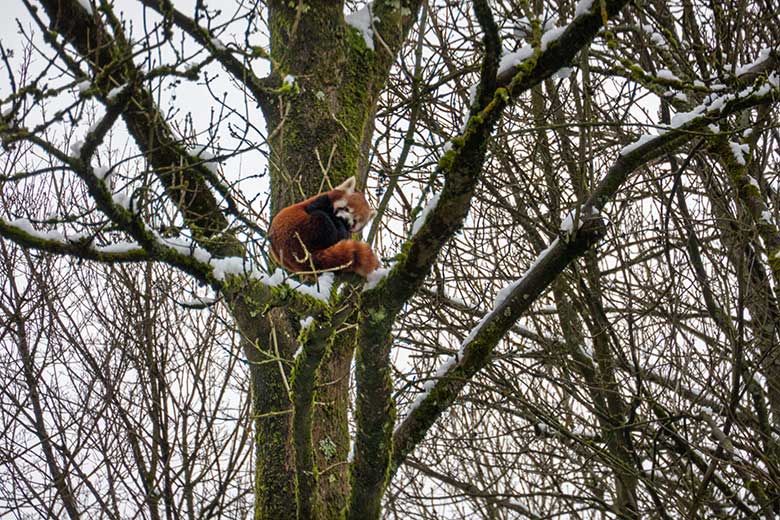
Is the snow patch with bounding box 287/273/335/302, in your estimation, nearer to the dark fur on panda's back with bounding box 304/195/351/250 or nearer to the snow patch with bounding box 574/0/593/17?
the dark fur on panda's back with bounding box 304/195/351/250

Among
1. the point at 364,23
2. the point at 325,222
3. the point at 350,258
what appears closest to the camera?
the point at 350,258

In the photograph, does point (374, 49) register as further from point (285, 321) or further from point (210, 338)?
point (210, 338)

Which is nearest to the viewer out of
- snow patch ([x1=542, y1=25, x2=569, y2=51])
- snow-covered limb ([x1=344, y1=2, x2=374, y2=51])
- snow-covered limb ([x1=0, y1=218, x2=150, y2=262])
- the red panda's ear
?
snow patch ([x1=542, y1=25, x2=569, y2=51])

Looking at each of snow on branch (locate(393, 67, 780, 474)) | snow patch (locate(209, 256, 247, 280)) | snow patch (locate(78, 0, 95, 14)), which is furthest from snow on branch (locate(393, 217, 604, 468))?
snow patch (locate(78, 0, 95, 14))

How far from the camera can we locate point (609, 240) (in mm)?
5797

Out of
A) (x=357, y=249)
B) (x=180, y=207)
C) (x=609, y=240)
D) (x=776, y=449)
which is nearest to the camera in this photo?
(x=180, y=207)

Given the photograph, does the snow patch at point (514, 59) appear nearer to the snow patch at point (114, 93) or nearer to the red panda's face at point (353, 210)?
the snow patch at point (114, 93)

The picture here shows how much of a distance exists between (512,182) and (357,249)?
2.33 metres

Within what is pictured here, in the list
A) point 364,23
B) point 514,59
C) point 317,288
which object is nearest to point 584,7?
point 514,59

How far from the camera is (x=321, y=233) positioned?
185 inches

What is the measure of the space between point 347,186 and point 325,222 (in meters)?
0.26

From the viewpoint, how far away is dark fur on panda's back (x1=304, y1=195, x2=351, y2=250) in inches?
180

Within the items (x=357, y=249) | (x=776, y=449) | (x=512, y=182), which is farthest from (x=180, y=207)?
(x=776, y=449)

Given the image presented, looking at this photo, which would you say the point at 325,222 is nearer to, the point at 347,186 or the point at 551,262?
the point at 347,186
